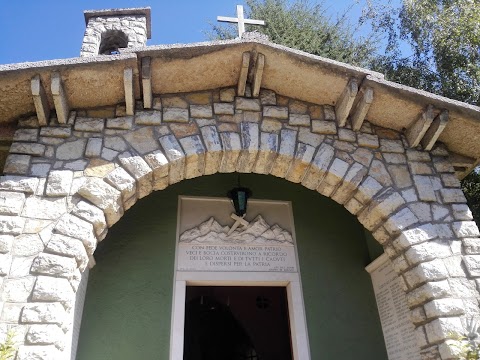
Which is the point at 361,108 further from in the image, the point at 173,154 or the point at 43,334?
the point at 43,334

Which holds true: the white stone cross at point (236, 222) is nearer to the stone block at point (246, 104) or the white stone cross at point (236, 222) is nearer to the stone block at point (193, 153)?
the stone block at point (193, 153)

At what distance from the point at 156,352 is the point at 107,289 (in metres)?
0.89

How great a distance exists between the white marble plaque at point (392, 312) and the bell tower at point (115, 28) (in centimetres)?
433

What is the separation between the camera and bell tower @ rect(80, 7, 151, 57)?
5.71 m

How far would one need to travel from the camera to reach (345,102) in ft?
13.4

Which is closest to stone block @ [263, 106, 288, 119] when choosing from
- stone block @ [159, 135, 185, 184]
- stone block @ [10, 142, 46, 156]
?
stone block @ [159, 135, 185, 184]

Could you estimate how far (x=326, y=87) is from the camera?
13.6 feet

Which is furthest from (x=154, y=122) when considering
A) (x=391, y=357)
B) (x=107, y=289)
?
(x=391, y=357)

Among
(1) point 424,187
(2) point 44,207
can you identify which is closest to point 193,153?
(2) point 44,207

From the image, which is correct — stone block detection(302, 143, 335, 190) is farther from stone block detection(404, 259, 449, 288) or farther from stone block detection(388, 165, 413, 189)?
stone block detection(404, 259, 449, 288)

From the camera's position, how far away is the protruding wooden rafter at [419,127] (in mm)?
4012

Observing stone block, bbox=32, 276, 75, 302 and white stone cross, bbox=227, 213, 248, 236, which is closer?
stone block, bbox=32, 276, 75, 302

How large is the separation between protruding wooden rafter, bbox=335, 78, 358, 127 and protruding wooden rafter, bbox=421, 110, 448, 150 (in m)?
0.86

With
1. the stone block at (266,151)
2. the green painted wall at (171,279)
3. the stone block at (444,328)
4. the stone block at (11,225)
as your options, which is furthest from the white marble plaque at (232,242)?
the stone block at (11,225)
